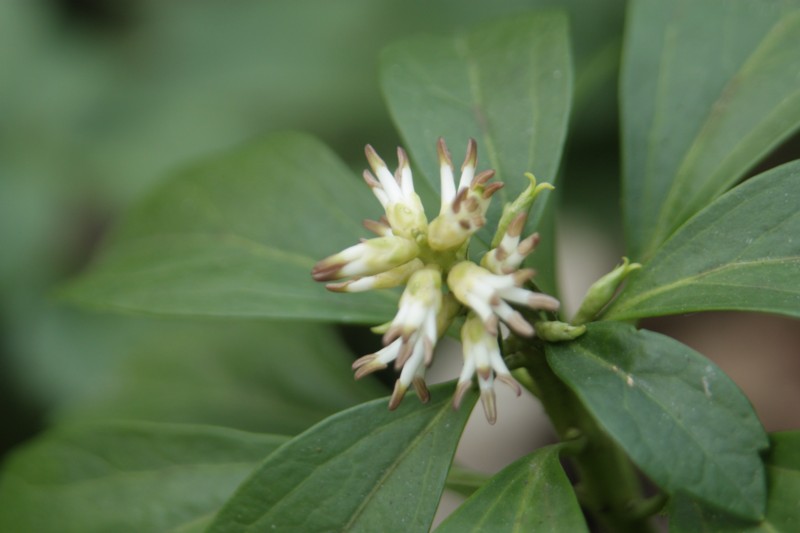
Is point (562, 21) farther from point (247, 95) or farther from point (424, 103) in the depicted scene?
point (247, 95)

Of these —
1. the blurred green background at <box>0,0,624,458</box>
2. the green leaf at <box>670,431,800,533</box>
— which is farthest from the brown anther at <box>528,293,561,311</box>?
the blurred green background at <box>0,0,624,458</box>

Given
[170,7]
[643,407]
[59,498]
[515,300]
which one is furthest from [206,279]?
[170,7]

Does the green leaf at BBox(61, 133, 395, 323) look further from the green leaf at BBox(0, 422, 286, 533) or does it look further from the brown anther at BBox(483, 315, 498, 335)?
the brown anther at BBox(483, 315, 498, 335)

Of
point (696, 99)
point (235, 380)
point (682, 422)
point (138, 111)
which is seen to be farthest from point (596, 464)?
point (138, 111)

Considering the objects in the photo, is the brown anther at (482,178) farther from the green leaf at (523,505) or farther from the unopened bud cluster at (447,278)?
the green leaf at (523,505)

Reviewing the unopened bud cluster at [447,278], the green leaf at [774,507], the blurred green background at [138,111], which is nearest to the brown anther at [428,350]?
the unopened bud cluster at [447,278]

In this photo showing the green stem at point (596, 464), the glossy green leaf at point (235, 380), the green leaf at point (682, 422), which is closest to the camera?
the green leaf at point (682, 422)
